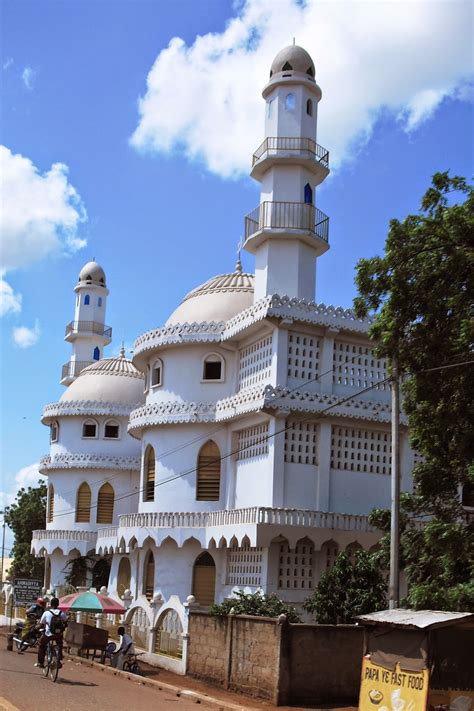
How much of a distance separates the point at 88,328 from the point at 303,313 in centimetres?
2302

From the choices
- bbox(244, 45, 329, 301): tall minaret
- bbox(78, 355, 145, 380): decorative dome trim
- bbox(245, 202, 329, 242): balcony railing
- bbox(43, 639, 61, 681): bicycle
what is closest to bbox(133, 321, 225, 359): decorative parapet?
bbox(244, 45, 329, 301): tall minaret

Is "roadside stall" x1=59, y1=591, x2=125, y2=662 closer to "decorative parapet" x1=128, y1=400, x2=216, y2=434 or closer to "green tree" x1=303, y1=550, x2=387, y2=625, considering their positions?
"green tree" x1=303, y1=550, x2=387, y2=625

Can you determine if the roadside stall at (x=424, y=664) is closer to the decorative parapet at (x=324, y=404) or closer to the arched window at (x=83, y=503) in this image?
the decorative parapet at (x=324, y=404)

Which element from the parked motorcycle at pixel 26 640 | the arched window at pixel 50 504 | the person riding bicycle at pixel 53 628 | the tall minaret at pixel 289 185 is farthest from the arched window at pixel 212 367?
the arched window at pixel 50 504

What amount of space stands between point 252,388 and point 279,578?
16.6 feet

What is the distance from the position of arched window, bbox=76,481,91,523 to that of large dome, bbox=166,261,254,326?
10978 millimetres

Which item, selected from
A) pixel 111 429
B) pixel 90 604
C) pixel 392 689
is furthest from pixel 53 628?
pixel 111 429

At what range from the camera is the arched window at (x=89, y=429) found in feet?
125

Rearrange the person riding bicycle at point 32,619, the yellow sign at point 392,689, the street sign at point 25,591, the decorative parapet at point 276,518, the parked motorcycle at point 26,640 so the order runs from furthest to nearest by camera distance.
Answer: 1. the street sign at point 25,591
2. the decorative parapet at point 276,518
3. the person riding bicycle at point 32,619
4. the parked motorcycle at point 26,640
5. the yellow sign at point 392,689

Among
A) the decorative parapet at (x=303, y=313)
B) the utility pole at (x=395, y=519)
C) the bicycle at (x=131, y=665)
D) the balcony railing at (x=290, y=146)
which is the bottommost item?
the bicycle at (x=131, y=665)

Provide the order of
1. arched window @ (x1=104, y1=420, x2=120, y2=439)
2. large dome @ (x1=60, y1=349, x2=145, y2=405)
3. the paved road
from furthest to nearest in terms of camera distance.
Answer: large dome @ (x1=60, y1=349, x2=145, y2=405)
arched window @ (x1=104, y1=420, x2=120, y2=439)
the paved road

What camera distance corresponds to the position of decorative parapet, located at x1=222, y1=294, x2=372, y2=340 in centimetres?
2362

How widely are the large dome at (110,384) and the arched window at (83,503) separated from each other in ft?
12.2

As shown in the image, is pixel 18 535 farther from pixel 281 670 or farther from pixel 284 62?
pixel 281 670
